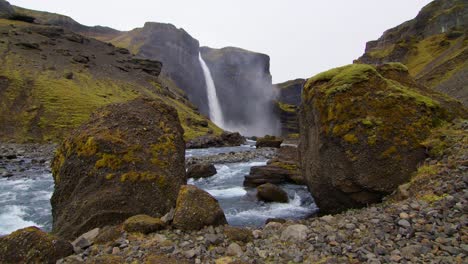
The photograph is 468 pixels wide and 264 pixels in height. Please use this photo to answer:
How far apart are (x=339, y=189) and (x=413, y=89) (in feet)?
19.3

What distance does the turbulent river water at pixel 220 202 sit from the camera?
568 inches

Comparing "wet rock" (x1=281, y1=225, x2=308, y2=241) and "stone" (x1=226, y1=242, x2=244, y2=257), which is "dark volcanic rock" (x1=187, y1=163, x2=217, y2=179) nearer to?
"wet rock" (x1=281, y1=225, x2=308, y2=241)

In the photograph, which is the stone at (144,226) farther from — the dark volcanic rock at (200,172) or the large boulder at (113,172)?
the dark volcanic rock at (200,172)

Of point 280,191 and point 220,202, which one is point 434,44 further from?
point 220,202

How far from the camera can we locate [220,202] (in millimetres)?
17516

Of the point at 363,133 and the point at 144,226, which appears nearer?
the point at 144,226

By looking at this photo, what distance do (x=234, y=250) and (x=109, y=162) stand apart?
555 centimetres

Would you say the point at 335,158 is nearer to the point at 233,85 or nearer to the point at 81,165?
the point at 81,165

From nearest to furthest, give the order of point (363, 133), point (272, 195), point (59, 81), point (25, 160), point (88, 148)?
point (88, 148) → point (363, 133) → point (272, 195) → point (25, 160) → point (59, 81)

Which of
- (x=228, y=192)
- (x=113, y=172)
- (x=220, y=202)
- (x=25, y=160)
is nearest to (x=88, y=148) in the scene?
(x=113, y=172)

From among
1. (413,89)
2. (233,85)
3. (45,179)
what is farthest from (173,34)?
(413,89)

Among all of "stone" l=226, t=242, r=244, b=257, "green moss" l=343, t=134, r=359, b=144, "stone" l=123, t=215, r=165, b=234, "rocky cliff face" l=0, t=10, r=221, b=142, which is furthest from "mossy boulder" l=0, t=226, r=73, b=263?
"rocky cliff face" l=0, t=10, r=221, b=142

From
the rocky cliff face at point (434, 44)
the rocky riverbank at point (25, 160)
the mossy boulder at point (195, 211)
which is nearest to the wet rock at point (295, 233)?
the mossy boulder at point (195, 211)

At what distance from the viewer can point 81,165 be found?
10.0 metres
